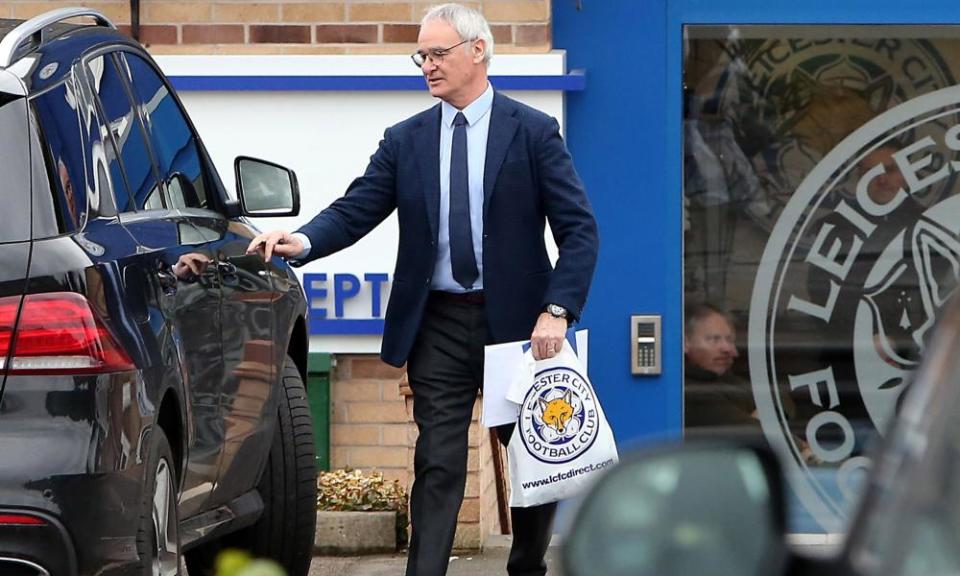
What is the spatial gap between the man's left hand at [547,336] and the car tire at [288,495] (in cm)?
81

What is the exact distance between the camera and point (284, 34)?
7918 mm

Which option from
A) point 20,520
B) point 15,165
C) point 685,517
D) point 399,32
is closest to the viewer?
point 685,517

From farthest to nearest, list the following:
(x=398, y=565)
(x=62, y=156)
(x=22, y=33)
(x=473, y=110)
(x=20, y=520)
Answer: (x=398, y=565), (x=473, y=110), (x=22, y=33), (x=62, y=156), (x=20, y=520)

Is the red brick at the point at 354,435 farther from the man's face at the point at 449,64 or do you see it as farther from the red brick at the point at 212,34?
the man's face at the point at 449,64

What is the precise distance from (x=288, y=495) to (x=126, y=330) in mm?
1895

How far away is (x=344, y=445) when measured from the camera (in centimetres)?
801

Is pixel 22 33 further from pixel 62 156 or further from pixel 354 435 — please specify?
pixel 354 435

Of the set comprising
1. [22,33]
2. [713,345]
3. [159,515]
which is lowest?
[159,515]

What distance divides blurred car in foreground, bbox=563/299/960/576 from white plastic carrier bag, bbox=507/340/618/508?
3609 mm

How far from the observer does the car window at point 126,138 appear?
4680 millimetres

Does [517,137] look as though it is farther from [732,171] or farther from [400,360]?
[732,171]

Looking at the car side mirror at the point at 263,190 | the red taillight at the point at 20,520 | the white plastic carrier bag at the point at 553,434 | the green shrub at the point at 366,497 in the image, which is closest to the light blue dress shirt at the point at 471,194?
the white plastic carrier bag at the point at 553,434

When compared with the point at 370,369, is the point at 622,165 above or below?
above

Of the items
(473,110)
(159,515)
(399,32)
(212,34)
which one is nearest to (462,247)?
(473,110)
